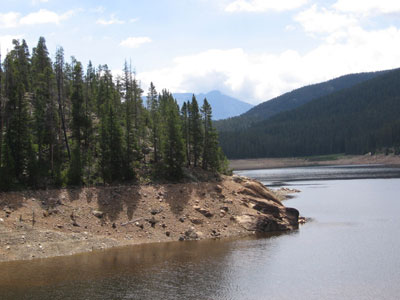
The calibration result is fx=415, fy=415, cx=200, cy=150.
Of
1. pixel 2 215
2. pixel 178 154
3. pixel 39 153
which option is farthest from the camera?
pixel 178 154

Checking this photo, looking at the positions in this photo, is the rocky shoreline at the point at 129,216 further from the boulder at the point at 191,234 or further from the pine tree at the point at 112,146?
the pine tree at the point at 112,146

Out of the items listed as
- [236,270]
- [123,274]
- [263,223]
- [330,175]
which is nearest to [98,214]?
[123,274]

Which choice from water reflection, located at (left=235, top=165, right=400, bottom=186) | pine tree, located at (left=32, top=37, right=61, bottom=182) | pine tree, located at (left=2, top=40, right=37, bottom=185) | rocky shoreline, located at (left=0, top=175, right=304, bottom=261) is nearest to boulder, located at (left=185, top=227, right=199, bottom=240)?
rocky shoreline, located at (left=0, top=175, right=304, bottom=261)

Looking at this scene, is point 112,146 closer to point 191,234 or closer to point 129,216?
point 129,216

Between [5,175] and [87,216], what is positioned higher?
[5,175]

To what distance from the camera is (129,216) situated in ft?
171

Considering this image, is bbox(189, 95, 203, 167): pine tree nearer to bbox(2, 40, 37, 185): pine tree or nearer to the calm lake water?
the calm lake water

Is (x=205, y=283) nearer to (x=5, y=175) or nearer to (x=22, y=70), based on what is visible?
(x=5, y=175)

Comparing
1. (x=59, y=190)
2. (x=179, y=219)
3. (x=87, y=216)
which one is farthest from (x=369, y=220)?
(x=59, y=190)

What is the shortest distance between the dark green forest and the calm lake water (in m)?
16.0

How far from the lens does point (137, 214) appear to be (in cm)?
5259

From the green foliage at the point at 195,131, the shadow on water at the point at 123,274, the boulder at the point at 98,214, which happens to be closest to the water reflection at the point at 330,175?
the green foliage at the point at 195,131

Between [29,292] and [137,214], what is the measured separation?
21.7 metres

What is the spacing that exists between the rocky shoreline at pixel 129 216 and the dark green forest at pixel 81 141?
361cm
